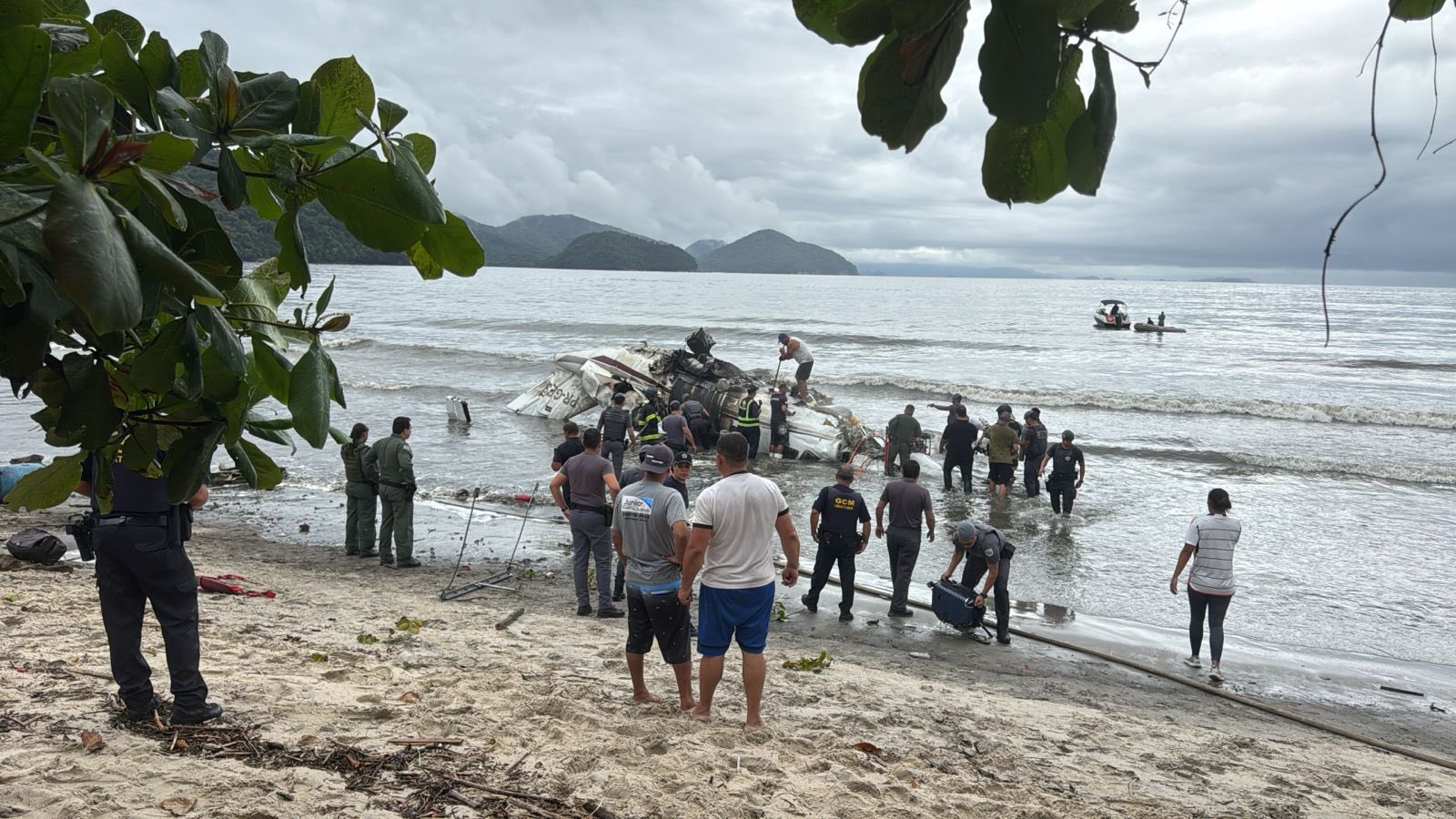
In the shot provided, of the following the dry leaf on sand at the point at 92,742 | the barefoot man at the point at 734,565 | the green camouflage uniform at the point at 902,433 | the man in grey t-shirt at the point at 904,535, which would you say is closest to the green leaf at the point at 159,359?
the dry leaf on sand at the point at 92,742

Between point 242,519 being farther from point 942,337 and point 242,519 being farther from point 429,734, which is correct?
point 942,337

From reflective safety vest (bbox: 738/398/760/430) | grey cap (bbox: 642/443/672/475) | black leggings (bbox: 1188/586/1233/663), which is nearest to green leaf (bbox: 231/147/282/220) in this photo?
grey cap (bbox: 642/443/672/475)

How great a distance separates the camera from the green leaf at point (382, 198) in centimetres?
163

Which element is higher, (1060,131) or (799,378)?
(1060,131)

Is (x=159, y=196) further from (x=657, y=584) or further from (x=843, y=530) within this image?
(x=843, y=530)

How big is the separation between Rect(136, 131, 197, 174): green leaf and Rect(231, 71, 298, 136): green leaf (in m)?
0.33

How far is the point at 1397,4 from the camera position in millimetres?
1593

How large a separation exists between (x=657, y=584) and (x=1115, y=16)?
491cm

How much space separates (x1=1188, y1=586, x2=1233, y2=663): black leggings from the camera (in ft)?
27.7

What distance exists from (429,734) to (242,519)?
380 inches

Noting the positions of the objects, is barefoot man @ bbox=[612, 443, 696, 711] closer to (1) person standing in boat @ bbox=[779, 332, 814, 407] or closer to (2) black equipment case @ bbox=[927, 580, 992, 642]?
(2) black equipment case @ bbox=[927, 580, 992, 642]

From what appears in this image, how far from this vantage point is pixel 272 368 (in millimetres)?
1926

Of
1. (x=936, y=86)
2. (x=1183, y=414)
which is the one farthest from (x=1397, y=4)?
(x=1183, y=414)

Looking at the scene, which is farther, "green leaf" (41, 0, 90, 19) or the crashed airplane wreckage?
the crashed airplane wreckage
